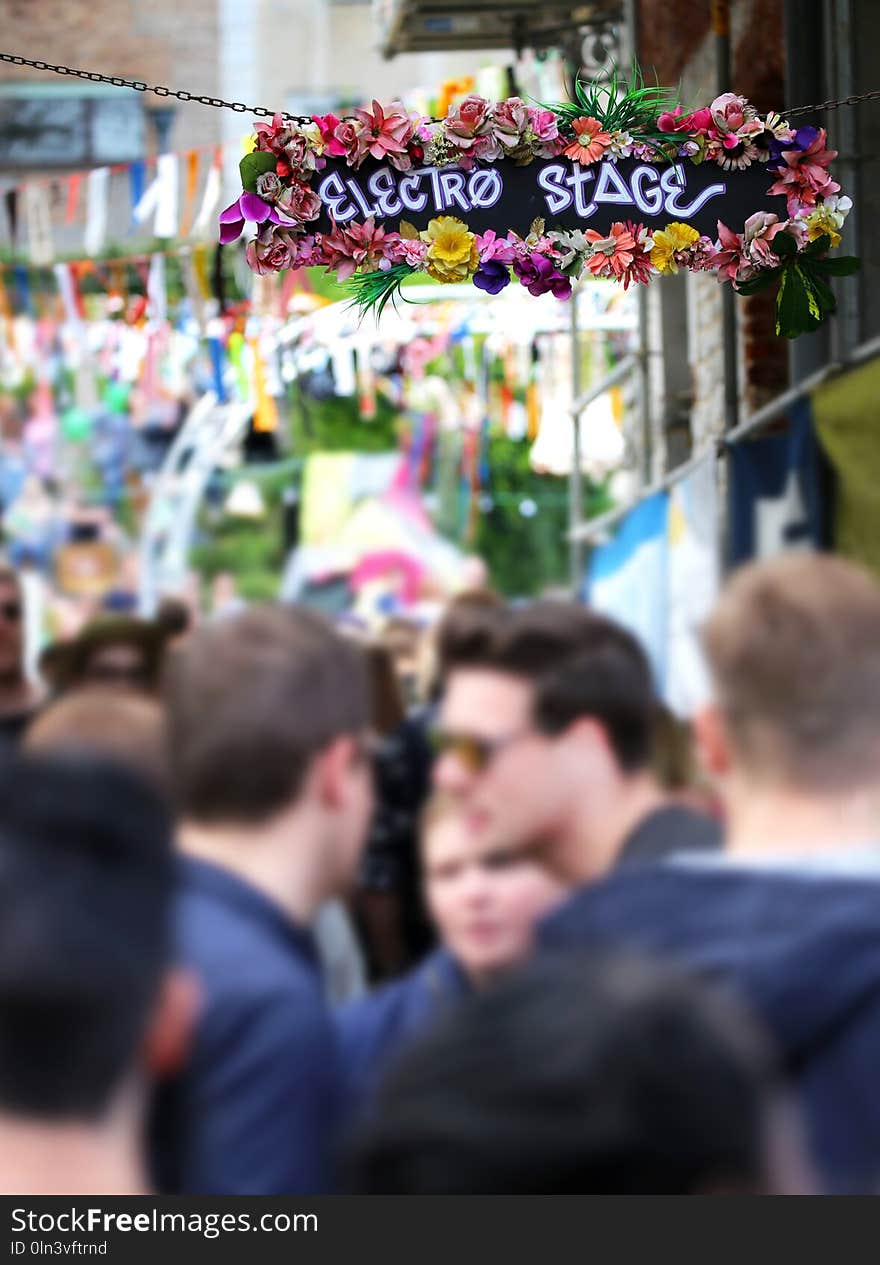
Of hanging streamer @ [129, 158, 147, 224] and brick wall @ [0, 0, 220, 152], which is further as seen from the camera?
brick wall @ [0, 0, 220, 152]

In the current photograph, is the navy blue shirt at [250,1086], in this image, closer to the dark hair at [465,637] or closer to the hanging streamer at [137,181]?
the dark hair at [465,637]

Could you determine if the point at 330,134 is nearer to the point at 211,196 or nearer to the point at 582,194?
the point at 582,194

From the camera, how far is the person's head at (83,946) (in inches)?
65.9

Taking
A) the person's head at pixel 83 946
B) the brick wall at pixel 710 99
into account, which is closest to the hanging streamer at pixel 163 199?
the brick wall at pixel 710 99

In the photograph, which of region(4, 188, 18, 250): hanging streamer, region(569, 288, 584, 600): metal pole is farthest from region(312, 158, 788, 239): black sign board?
region(4, 188, 18, 250): hanging streamer

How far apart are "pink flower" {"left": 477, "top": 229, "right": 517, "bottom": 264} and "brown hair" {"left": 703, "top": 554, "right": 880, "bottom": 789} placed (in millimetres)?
2228

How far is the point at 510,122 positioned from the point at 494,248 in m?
0.28

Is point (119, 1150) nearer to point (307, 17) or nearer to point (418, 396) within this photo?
point (418, 396)

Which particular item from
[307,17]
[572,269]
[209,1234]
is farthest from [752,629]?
[307,17]

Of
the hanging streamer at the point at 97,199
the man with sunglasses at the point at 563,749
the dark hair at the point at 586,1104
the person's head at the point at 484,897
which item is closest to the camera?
the dark hair at the point at 586,1104

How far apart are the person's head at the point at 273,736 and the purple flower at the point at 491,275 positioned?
1785mm

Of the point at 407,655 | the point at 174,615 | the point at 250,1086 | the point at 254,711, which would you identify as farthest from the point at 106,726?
the point at 407,655

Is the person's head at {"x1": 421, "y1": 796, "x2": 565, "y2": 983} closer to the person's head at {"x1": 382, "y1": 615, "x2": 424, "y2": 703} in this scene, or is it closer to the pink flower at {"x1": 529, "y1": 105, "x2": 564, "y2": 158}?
the pink flower at {"x1": 529, "y1": 105, "x2": 564, "y2": 158}

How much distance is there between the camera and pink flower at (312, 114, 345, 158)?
14.9ft
